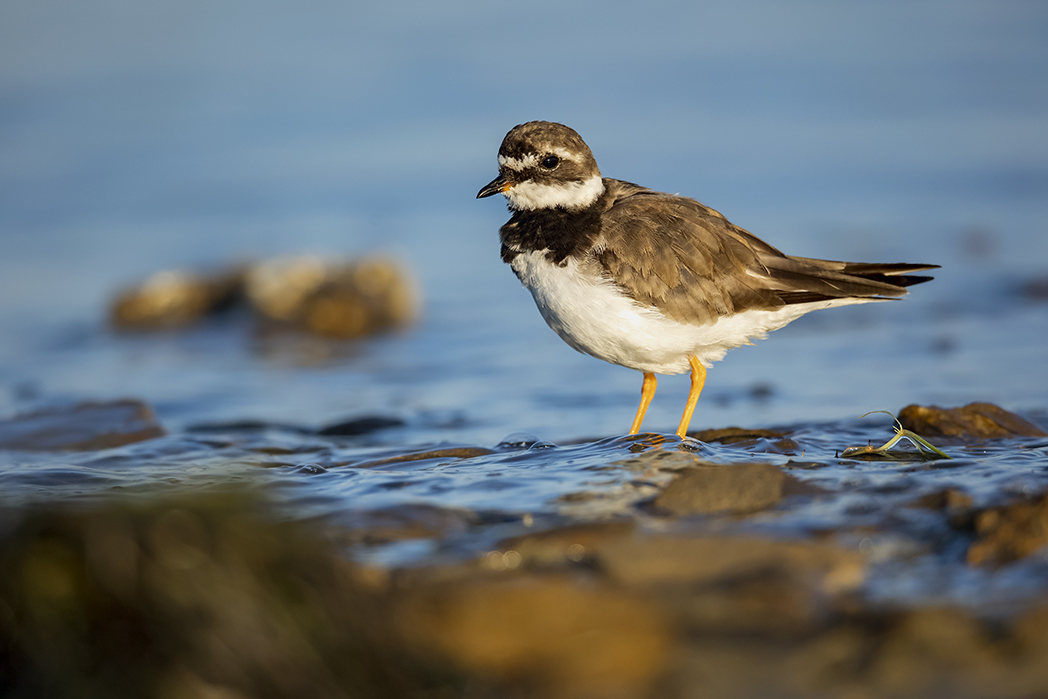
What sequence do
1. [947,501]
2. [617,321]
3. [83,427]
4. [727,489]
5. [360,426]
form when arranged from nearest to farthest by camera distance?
[947,501]
[727,489]
[617,321]
[83,427]
[360,426]

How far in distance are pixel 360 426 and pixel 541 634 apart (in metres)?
4.61

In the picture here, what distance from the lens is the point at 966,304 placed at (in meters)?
11.2

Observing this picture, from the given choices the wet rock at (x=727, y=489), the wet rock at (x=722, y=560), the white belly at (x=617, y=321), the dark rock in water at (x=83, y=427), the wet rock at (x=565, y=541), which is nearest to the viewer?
the wet rock at (x=722, y=560)

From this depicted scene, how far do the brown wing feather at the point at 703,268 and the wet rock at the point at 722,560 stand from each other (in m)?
2.13

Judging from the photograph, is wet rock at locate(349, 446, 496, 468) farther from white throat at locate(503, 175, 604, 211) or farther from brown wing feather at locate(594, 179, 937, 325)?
white throat at locate(503, 175, 604, 211)

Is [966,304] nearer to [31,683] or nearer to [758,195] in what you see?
[758,195]

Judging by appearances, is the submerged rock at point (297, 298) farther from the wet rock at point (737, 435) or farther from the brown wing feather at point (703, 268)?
the wet rock at point (737, 435)

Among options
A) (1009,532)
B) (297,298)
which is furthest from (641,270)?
(297,298)

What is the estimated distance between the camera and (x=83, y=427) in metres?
7.58

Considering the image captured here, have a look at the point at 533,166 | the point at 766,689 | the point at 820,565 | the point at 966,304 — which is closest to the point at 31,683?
the point at 766,689

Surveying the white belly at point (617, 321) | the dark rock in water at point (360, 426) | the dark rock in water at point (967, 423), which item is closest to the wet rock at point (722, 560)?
the white belly at point (617, 321)

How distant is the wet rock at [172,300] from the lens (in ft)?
40.1

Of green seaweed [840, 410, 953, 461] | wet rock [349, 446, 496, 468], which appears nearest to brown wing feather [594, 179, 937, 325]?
green seaweed [840, 410, 953, 461]

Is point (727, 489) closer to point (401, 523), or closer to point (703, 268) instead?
point (401, 523)
